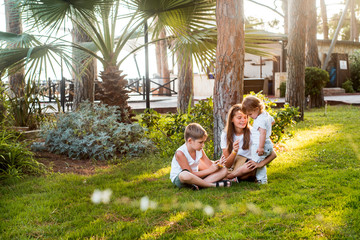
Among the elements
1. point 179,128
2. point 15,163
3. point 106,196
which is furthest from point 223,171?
point 15,163

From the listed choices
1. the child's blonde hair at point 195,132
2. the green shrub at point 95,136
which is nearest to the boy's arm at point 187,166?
the child's blonde hair at point 195,132

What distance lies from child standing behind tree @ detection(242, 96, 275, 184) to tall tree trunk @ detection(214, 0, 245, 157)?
33.3 inches

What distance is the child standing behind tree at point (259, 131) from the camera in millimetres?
4055

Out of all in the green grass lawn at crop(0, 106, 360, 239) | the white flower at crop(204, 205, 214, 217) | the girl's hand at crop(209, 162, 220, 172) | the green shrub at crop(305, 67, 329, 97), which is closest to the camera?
the green grass lawn at crop(0, 106, 360, 239)

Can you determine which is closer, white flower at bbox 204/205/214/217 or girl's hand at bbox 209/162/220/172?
white flower at bbox 204/205/214/217

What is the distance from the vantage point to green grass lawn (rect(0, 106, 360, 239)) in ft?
9.22

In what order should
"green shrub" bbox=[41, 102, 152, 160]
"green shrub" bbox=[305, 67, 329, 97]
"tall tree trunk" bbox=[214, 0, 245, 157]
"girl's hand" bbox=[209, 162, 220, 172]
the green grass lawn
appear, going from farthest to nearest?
1. "green shrub" bbox=[305, 67, 329, 97]
2. "green shrub" bbox=[41, 102, 152, 160]
3. "tall tree trunk" bbox=[214, 0, 245, 157]
4. "girl's hand" bbox=[209, 162, 220, 172]
5. the green grass lawn

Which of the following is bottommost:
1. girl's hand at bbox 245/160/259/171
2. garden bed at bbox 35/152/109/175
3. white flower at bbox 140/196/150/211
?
white flower at bbox 140/196/150/211

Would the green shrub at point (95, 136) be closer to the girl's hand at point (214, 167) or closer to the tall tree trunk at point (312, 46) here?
the girl's hand at point (214, 167)

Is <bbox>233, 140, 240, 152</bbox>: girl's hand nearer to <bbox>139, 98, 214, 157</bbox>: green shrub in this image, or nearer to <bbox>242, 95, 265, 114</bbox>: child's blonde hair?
<bbox>242, 95, 265, 114</bbox>: child's blonde hair

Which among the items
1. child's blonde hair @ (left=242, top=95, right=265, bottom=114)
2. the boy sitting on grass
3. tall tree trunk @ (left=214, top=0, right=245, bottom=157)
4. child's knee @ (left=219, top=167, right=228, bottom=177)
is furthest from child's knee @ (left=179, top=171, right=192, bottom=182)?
tall tree trunk @ (left=214, top=0, right=245, bottom=157)

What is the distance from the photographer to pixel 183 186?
13.5ft

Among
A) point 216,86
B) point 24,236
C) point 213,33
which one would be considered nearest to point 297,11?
point 213,33

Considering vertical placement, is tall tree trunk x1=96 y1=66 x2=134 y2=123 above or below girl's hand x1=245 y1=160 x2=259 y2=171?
above
